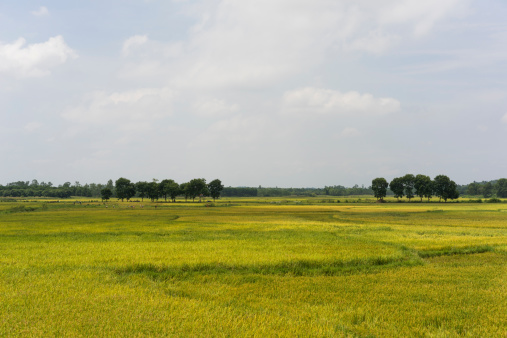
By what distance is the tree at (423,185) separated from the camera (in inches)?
4931

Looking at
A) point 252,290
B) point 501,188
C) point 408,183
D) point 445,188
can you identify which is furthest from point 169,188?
point 501,188

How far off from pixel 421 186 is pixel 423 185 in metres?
0.84

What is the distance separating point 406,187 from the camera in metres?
136

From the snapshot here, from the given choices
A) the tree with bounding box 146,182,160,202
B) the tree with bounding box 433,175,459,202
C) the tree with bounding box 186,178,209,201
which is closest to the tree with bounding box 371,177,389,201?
the tree with bounding box 433,175,459,202

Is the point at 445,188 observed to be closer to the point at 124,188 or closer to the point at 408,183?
the point at 408,183

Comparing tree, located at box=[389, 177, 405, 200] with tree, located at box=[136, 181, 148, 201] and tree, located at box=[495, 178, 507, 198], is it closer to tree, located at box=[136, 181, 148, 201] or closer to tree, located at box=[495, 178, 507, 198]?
tree, located at box=[495, 178, 507, 198]

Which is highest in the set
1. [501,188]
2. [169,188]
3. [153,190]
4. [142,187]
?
[142,187]

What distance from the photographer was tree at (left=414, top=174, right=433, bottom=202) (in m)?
125

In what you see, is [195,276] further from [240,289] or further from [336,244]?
[336,244]

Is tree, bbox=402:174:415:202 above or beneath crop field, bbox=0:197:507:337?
above

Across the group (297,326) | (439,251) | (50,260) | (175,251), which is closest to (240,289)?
(297,326)

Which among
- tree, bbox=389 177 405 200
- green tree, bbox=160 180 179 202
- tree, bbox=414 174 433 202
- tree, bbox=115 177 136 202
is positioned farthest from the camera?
tree, bbox=115 177 136 202

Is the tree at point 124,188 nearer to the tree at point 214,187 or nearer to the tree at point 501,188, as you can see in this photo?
the tree at point 214,187

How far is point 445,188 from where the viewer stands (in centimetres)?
12238
